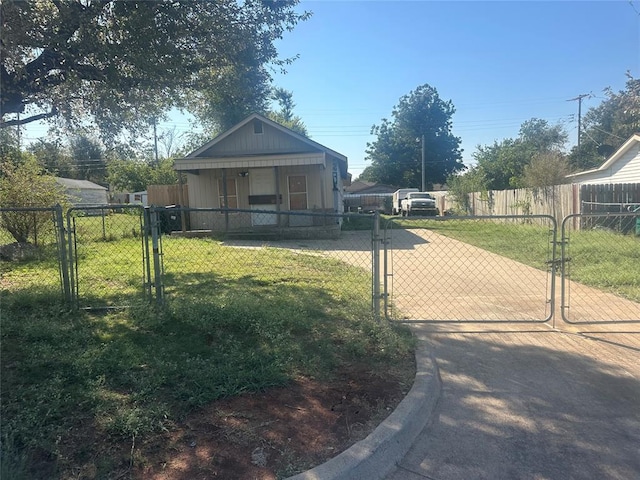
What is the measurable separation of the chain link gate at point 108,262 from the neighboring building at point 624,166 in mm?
19252

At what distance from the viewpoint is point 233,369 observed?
3.67 metres

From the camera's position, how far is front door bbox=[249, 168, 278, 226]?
17.9 m

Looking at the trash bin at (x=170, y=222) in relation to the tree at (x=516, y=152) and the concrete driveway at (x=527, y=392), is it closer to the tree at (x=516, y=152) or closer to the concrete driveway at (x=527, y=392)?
the concrete driveway at (x=527, y=392)

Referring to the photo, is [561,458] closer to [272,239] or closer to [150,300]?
[150,300]

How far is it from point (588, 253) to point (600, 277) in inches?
113

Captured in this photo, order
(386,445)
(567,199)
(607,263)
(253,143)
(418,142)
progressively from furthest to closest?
1. (418,142)
2. (253,143)
3. (567,199)
4. (607,263)
5. (386,445)

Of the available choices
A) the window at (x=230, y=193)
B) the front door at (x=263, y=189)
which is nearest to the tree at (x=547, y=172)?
the front door at (x=263, y=189)

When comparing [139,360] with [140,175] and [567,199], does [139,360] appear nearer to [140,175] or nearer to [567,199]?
[567,199]

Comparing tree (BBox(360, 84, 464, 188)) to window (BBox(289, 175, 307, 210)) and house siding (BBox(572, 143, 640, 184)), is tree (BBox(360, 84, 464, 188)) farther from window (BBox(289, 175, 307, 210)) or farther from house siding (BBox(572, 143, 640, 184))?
window (BBox(289, 175, 307, 210))

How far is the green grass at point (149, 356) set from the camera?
9.04 ft

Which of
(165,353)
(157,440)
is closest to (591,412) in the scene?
(157,440)

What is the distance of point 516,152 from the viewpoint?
46.9 metres

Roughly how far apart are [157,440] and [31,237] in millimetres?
10532

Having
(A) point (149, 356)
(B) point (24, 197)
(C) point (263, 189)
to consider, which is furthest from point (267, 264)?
(C) point (263, 189)
